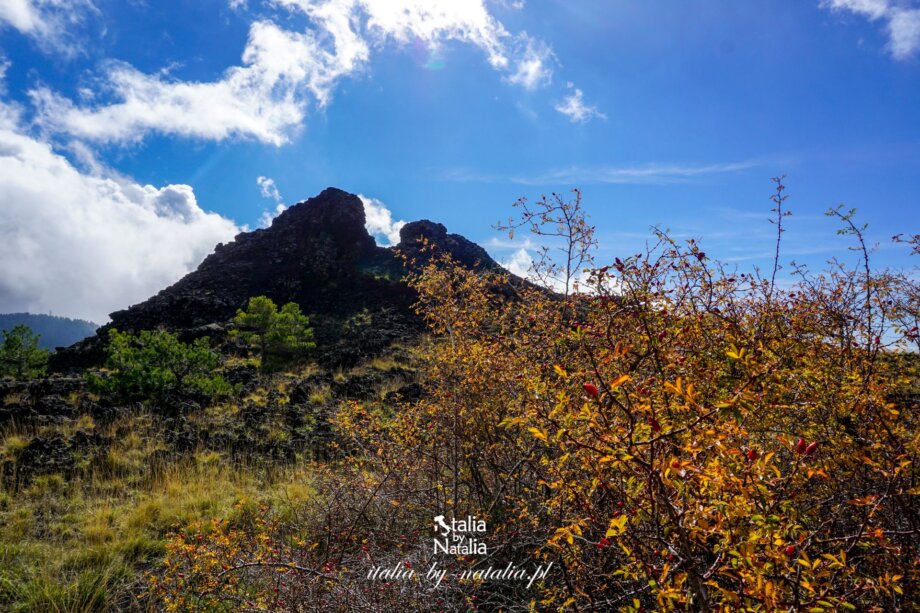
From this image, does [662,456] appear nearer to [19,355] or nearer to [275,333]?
[275,333]

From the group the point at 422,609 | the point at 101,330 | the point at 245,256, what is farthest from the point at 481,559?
the point at 245,256

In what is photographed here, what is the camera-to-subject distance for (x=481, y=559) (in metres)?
3.36

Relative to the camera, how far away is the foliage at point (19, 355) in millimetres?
16656

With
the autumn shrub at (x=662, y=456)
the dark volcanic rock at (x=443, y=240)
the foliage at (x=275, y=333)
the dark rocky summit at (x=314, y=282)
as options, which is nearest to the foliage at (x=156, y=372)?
the autumn shrub at (x=662, y=456)

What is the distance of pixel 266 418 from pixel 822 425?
1037 centimetres

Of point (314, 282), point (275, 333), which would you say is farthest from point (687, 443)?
point (314, 282)

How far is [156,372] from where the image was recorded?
10.8 metres

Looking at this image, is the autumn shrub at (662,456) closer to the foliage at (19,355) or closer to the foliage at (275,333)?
the foliage at (275,333)

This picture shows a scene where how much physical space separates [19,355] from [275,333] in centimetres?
903

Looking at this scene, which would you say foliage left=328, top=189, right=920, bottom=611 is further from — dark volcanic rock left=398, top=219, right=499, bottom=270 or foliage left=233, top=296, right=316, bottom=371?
dark volcanic rock left=398, top=219, right=499, bottom=270

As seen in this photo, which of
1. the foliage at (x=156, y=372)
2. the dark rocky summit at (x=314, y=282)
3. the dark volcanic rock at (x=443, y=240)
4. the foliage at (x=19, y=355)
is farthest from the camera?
the dark volcanic rock at (x=443, y=240)

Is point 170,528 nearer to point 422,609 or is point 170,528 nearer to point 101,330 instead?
point 422,609

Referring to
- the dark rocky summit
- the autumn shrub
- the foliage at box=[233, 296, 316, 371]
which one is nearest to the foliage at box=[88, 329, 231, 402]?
the autumn shrub

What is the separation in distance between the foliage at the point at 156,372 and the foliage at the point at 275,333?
27.6 ft
